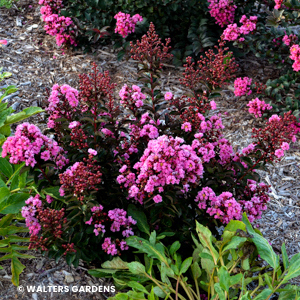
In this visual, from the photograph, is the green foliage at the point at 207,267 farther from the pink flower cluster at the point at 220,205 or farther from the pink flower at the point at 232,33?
the pink flower at the point at 232,33

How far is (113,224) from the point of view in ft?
7.13

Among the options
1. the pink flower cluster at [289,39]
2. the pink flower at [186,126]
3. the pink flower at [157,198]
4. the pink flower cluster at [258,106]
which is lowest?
the pink flower cluster at [258,106]

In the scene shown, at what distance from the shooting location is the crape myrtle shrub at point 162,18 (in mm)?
4031

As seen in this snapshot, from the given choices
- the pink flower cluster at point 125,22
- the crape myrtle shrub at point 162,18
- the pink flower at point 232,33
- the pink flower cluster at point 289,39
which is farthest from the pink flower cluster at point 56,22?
the pink flower cluster at point 289,39

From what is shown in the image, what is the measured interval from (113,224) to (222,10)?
2788mm

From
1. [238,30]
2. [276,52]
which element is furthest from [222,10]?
[276,52]

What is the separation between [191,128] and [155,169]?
1.90ft

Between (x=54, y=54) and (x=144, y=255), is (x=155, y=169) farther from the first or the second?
(x=54, y=54)

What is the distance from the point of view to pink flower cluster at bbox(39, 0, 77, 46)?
4.20 m

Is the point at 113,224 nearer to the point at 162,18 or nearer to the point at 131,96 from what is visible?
the point at 131,96

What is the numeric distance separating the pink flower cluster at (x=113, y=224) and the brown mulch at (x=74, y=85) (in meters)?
0.40

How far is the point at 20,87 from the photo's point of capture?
161 inches

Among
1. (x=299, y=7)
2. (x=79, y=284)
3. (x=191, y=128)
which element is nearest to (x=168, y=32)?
(x=299, y=7)

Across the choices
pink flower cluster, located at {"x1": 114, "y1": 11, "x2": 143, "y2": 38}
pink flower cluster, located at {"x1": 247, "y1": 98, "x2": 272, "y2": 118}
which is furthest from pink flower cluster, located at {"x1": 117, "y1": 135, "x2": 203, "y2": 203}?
pink flower cluster, located at {"x1": 114, "y1": 11, "x2": 143, "y2": 38}
